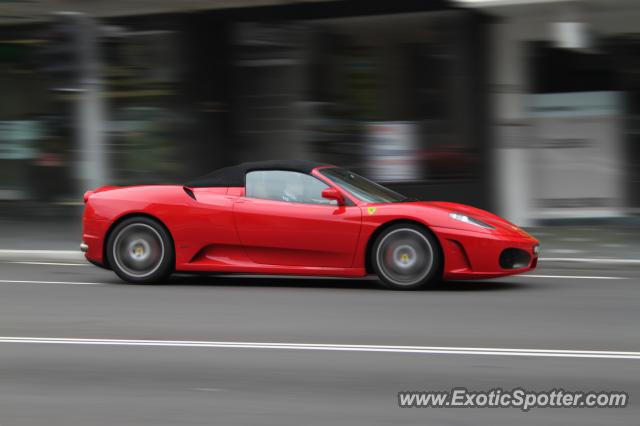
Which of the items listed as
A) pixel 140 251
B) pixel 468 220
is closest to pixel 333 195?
pixel 468 220

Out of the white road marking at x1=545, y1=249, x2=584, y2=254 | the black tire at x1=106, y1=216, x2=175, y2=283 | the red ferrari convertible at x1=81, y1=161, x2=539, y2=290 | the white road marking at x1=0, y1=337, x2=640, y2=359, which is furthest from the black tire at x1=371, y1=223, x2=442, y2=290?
the white road marking at x1=545, y1=249, x2=584, y2=254

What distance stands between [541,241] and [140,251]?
6.41 metres

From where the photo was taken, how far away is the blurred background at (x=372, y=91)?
51.0 feet

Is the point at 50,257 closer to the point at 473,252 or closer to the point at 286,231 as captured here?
the point at 286,231

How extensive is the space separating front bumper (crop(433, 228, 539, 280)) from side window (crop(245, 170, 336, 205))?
1.15 metres

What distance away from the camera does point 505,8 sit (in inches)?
576

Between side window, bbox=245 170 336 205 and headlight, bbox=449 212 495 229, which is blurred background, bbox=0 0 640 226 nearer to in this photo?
side window, bbox=245 170 336 205

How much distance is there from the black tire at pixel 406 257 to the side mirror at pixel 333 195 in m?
0.48

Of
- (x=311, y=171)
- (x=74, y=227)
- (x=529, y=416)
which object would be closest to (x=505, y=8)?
(x=311, y=171)

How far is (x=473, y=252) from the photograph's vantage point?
8930 mm

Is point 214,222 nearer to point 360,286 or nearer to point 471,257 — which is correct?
point 360,286

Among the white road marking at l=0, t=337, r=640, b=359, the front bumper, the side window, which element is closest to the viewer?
the white road marking at l=0, t=337, r=640, b=359

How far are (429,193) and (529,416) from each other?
37.4 feet

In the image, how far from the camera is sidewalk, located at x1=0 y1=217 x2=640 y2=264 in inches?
493
